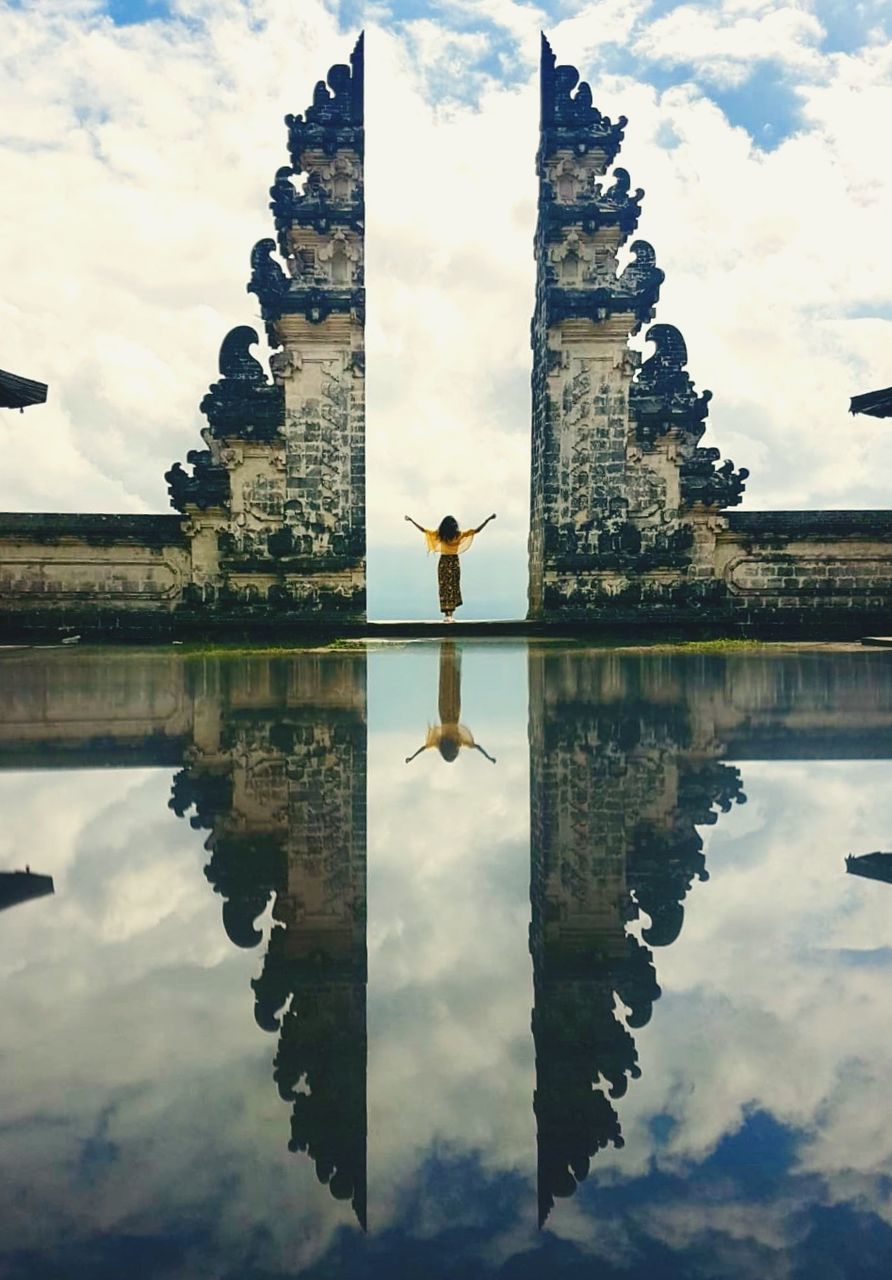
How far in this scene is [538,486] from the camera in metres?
16.6

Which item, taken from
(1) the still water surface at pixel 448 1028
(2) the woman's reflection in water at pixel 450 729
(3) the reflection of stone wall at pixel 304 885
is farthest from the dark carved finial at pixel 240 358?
(1) the still water surface at pixel 448 1028

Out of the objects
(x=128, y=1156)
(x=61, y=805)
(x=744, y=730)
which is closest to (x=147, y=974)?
(x=128, y=1156)

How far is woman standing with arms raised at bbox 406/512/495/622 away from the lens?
1723 centimetres

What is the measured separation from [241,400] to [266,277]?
1925 mm

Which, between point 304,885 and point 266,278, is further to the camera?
point 266,278

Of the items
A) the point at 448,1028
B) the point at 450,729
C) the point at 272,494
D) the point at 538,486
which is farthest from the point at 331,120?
the point at 448,1028

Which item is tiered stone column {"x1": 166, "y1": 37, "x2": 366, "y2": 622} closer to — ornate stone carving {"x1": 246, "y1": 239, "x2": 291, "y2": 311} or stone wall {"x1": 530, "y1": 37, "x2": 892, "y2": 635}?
ornate stone carving {"x1": 246, "y1": 239, "x2": 291, "y2": 311}

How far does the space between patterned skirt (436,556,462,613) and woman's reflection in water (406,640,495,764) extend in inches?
329

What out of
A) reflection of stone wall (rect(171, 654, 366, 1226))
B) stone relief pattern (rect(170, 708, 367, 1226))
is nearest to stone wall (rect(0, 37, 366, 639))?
reflection of stone wall (rect(171, 654, 366, 1226))

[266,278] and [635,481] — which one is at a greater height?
[266,278]

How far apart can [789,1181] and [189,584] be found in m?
15.0

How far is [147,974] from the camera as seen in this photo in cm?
190

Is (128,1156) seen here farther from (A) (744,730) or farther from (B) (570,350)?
(B) (570,350)

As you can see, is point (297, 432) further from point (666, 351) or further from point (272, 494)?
point (666, 351)
